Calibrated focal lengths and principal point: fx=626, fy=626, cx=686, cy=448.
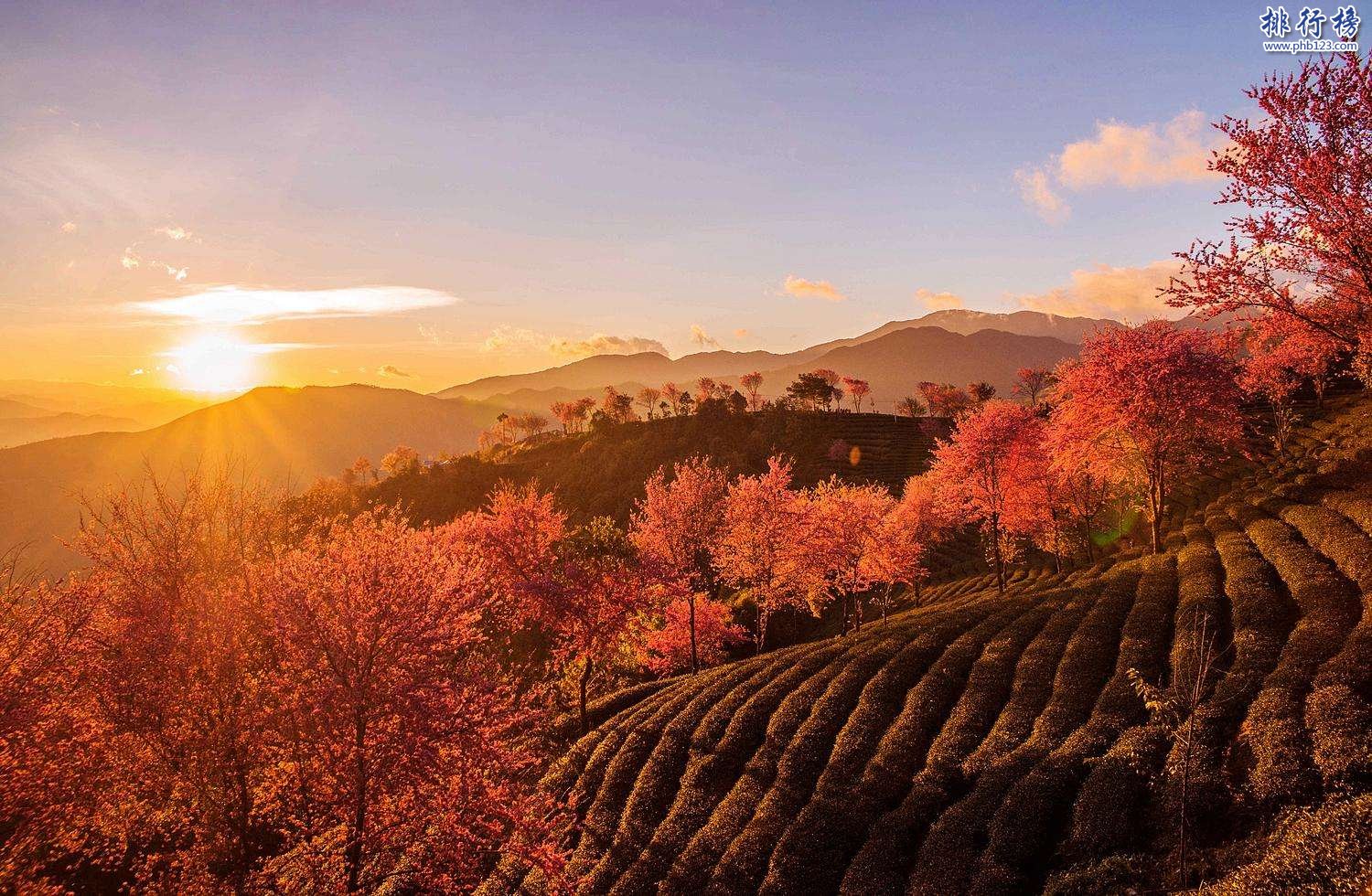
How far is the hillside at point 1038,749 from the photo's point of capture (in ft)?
57.5

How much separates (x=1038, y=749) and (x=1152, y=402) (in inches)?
1170

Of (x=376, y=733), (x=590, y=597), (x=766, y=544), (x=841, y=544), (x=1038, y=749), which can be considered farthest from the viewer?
(x=766, y=544)

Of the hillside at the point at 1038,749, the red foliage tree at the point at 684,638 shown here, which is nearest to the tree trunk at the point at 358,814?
the hillside at the point at 1038,749

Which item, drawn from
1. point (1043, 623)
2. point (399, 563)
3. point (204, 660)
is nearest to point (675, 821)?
point (399, 563)

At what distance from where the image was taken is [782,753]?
28812 mm

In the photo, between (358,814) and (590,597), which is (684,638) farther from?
(358,814)

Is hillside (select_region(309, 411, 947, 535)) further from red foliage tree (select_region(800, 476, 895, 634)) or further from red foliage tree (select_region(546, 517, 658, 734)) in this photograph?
red foliage tree (select_region(546, 517, 658, 734))

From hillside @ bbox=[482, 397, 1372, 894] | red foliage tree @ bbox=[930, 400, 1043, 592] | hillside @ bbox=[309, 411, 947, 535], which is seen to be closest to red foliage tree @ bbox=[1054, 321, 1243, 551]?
hillside @ bbox=[482, 397, 1372, 894]

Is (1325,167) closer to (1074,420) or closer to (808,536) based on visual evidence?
(1074,420)

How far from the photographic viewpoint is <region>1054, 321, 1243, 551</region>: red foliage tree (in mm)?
41875

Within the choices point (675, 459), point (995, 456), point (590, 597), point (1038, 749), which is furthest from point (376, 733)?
point (675, 459)

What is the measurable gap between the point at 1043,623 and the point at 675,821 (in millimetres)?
22971

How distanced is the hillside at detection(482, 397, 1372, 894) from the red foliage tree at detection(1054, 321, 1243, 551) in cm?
598

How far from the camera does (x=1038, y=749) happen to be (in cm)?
2327
